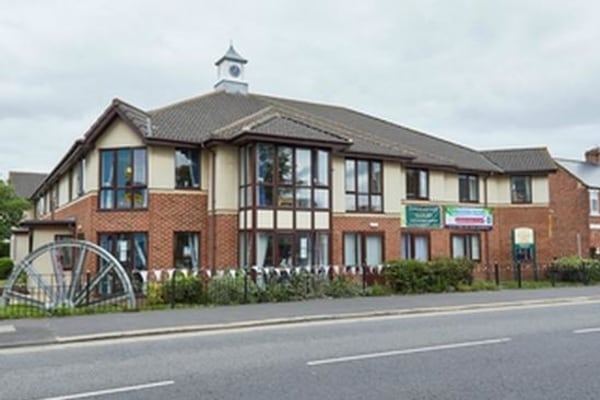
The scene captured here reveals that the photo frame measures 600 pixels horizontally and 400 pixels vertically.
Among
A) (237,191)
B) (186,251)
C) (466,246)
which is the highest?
(237,191)

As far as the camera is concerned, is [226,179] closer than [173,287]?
No

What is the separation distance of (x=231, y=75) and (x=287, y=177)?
1016cm

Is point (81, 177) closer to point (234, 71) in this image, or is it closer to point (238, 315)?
point (234, 71)

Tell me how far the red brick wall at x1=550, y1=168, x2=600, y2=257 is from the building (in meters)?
8.75

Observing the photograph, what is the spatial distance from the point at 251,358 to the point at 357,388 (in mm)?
2304

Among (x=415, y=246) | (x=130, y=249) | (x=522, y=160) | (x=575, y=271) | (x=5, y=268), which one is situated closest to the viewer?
(x=130, y=249)

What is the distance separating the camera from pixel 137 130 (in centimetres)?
1958

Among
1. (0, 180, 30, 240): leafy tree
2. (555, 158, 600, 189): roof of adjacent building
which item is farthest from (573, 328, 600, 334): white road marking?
(0, 180, 30, 240): leafy tree

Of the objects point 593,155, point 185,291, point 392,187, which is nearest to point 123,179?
point 185,291

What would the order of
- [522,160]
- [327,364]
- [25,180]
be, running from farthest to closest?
1. [25,180]
2. [522,160]
3. [327,364]

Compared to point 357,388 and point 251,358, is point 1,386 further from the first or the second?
point 357,388

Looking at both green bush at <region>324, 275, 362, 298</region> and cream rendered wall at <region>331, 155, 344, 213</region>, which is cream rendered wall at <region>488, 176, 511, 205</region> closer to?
cream rendered wall at <region>331, 155, 344, 213</region>

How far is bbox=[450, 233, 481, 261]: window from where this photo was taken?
2664 centimetres

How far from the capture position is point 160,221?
19812 mm
